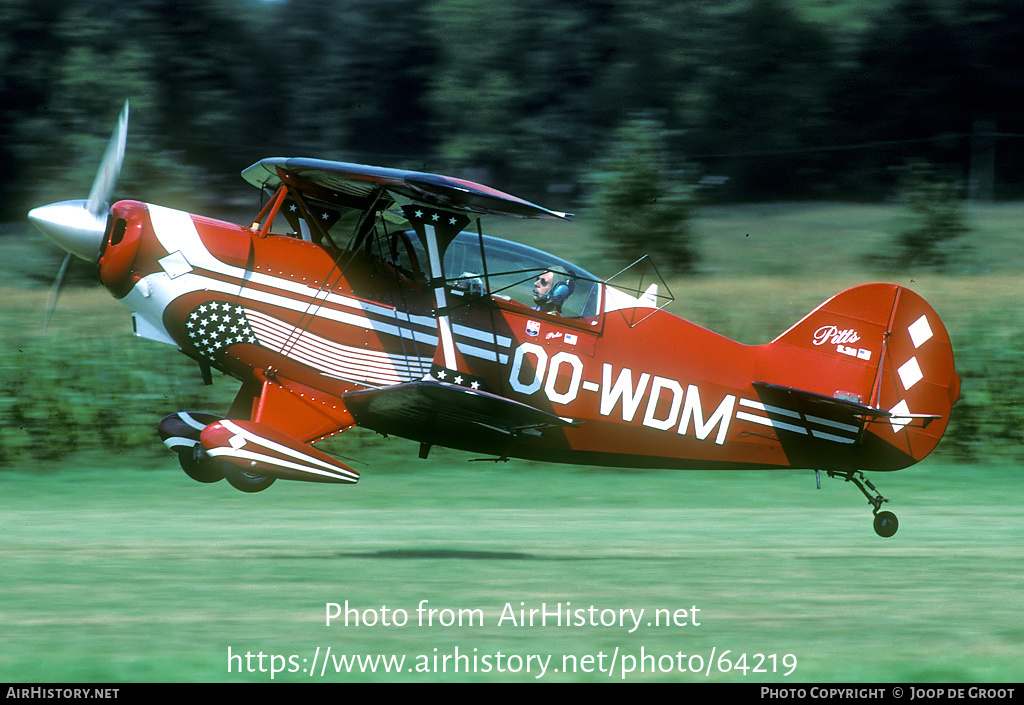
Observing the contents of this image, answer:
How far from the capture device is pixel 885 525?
33.4 ft

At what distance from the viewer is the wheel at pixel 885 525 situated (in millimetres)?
10164

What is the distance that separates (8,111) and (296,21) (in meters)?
10.4

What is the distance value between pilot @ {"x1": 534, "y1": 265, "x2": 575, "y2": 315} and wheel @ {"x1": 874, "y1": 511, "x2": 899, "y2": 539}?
3.67 meters

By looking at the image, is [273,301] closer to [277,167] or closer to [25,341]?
[277,167]

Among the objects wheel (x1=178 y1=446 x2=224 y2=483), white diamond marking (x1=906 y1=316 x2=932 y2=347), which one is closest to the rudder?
white diamond marking (x1=906 y1=316 x2=932 y2=347)

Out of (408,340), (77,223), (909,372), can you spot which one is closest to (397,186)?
(408,340)

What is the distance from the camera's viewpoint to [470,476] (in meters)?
15.3

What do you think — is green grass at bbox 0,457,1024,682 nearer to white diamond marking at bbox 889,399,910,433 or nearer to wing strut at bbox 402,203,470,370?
white diamond marking at bbox 889,399,910,433

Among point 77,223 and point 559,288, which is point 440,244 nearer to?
point 559,288

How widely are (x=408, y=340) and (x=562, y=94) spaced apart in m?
30.9

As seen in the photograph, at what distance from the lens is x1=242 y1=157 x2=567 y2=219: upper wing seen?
7.54m

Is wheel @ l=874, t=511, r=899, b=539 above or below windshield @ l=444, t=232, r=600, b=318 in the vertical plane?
below

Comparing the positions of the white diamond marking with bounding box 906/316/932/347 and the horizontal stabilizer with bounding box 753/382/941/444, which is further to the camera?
the white diamond marking with bounding box 906/316/932/347
